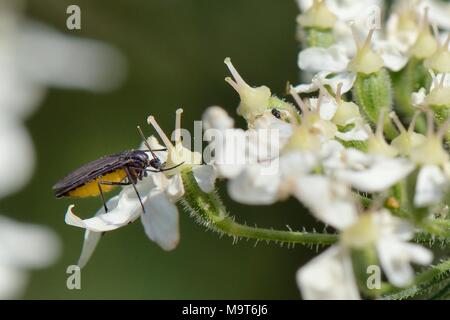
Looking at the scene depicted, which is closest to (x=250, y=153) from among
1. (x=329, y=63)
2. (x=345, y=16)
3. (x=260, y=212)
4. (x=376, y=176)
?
(x=376, y=176)

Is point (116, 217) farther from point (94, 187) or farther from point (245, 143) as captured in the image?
point (245, 143)

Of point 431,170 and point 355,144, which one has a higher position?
point 355,144

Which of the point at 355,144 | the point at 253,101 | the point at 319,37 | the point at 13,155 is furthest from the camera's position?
the point at 13,155

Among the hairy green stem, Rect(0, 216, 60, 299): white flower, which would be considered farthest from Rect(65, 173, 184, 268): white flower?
Rect(0, 216, 60, 299): white flower

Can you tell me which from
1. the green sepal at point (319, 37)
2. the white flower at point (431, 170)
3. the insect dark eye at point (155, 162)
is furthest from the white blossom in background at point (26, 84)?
the white flower at point (431, 170)

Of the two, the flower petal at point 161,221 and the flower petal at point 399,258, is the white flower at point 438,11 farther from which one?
the flower petal at point 399,258

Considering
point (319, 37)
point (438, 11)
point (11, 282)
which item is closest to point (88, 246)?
point (319, 37)
